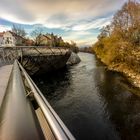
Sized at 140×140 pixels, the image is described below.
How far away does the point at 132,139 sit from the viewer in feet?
28.7

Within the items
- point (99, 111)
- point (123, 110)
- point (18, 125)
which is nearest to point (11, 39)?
point (99, 111)

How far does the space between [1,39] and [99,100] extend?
233 feet

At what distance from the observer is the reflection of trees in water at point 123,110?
9414 millimetres

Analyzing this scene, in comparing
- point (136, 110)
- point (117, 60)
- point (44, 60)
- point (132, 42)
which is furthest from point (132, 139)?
point (117, 60)

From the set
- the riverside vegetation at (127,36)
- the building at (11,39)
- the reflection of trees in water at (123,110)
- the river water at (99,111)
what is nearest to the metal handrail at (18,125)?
the river water at (99,111)

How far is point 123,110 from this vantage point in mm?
12148

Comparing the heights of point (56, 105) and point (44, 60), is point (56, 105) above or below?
below

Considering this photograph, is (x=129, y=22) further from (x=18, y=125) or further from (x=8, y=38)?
(x=8, y=38)

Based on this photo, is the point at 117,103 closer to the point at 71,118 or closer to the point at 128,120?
the point at 128,120

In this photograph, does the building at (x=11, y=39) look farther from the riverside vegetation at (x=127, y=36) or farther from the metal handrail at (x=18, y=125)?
the metal handrail at (x=18, y=125)

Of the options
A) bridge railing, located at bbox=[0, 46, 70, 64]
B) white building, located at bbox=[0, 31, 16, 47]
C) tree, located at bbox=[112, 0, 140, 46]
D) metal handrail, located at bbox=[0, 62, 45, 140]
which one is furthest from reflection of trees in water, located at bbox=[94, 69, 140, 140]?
white building, located at bbox=[0, 31, 16, 47]

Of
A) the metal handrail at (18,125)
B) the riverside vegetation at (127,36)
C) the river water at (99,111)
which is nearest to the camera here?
the metal handrail at (18,125)

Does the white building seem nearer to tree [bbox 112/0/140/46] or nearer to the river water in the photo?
tree [bbox 112/0/140/46]

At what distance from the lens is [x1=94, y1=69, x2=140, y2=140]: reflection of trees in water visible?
9.41m
